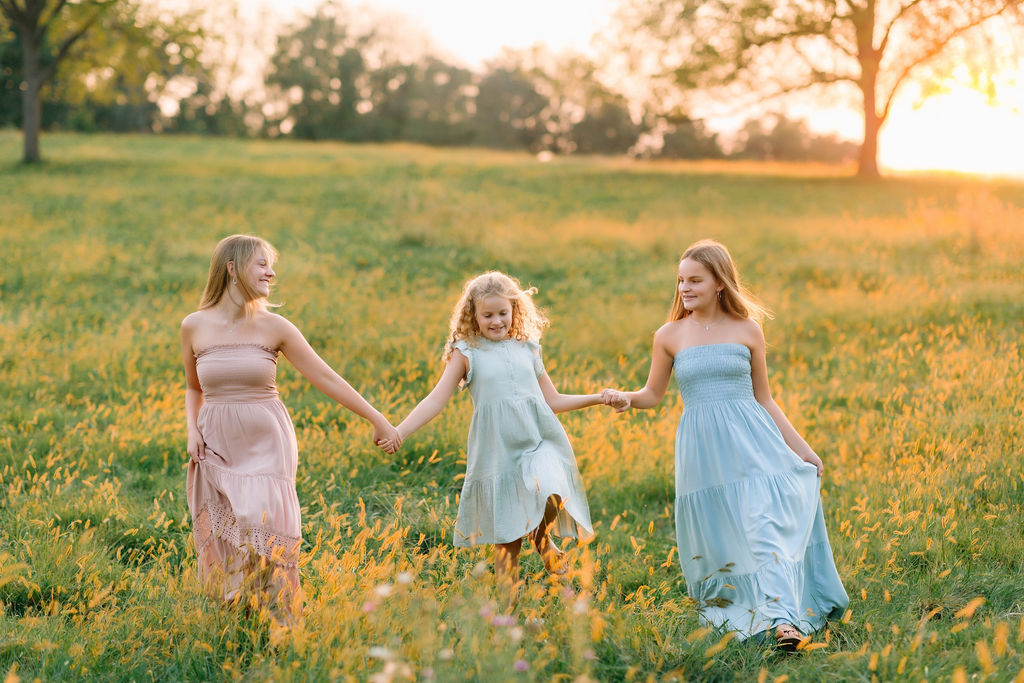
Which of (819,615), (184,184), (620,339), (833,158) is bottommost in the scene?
(819,615)

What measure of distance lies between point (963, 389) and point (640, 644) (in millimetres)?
4754

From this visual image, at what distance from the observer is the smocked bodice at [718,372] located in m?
4.83

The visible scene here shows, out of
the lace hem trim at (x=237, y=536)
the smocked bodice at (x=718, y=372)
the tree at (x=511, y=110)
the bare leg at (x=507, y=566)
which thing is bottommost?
the bare leg at (x=507, y=566)

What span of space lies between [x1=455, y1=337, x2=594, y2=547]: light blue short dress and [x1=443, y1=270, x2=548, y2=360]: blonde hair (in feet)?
0.25

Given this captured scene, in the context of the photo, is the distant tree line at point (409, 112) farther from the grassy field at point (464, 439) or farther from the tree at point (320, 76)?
the grassy field at point (464, 439)

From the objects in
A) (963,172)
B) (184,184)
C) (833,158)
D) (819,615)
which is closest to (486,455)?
(819,615)

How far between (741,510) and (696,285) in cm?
126

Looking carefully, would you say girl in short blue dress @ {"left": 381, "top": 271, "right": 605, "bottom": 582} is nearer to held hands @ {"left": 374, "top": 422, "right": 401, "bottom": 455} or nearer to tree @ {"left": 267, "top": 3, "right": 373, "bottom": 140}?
held hands @ {"left": 374, "top": 422, "right": 401, "bottom": 455}

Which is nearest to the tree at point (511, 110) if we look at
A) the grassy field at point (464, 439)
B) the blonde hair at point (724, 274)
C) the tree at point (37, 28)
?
the tree at point (37, 28)

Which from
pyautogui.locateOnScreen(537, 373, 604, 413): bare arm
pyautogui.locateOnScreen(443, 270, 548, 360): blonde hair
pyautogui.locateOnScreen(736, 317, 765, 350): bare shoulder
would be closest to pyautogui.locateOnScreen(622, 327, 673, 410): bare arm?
pyautogui.locateOnScreen(537, 373, 604, 413): bare arm

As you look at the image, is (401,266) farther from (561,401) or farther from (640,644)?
(640,644)

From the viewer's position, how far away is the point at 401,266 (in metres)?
13.7

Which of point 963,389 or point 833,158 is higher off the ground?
point 833,158

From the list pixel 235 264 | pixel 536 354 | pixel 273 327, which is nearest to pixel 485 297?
pixel 536 354
